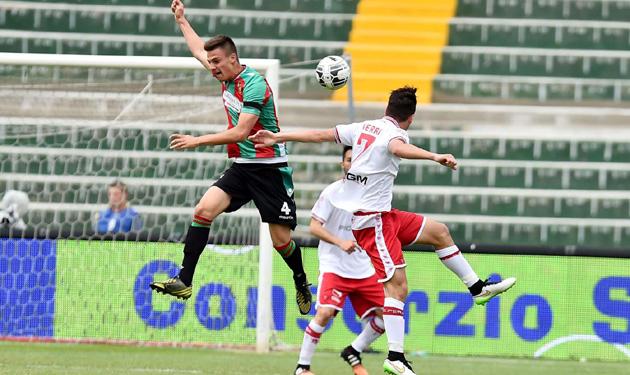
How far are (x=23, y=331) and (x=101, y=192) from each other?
1.50 meters

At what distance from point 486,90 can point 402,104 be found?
8.99m

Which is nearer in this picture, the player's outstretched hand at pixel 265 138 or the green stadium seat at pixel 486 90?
the player's outstretched hand at pixel 265 138

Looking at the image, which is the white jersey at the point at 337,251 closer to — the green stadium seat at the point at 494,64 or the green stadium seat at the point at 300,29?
the green stadium seat at the point at 300,29

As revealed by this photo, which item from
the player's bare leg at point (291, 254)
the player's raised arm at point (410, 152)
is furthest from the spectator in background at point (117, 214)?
the player's raised arm at point (410, 152)

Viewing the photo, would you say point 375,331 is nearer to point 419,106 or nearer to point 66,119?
point 66,119

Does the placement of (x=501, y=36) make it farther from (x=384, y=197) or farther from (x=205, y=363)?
(x=384, y=197)

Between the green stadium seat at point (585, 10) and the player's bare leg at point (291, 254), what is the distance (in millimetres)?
9751

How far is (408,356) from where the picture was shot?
11.5 m

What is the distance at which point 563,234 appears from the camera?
15.5 metres

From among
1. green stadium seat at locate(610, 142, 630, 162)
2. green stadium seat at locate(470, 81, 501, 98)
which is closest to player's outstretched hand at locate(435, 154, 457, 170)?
green stadium seat at locate(610, 142, 630, 162)

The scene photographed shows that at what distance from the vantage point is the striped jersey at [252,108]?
8.02m

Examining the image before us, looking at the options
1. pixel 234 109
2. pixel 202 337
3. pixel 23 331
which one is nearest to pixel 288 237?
pixel 234 109

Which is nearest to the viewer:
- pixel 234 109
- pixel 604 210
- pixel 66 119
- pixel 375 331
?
pixel 234 109

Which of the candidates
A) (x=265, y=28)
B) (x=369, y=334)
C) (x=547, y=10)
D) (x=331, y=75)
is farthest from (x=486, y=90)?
(x=331, y=75)
